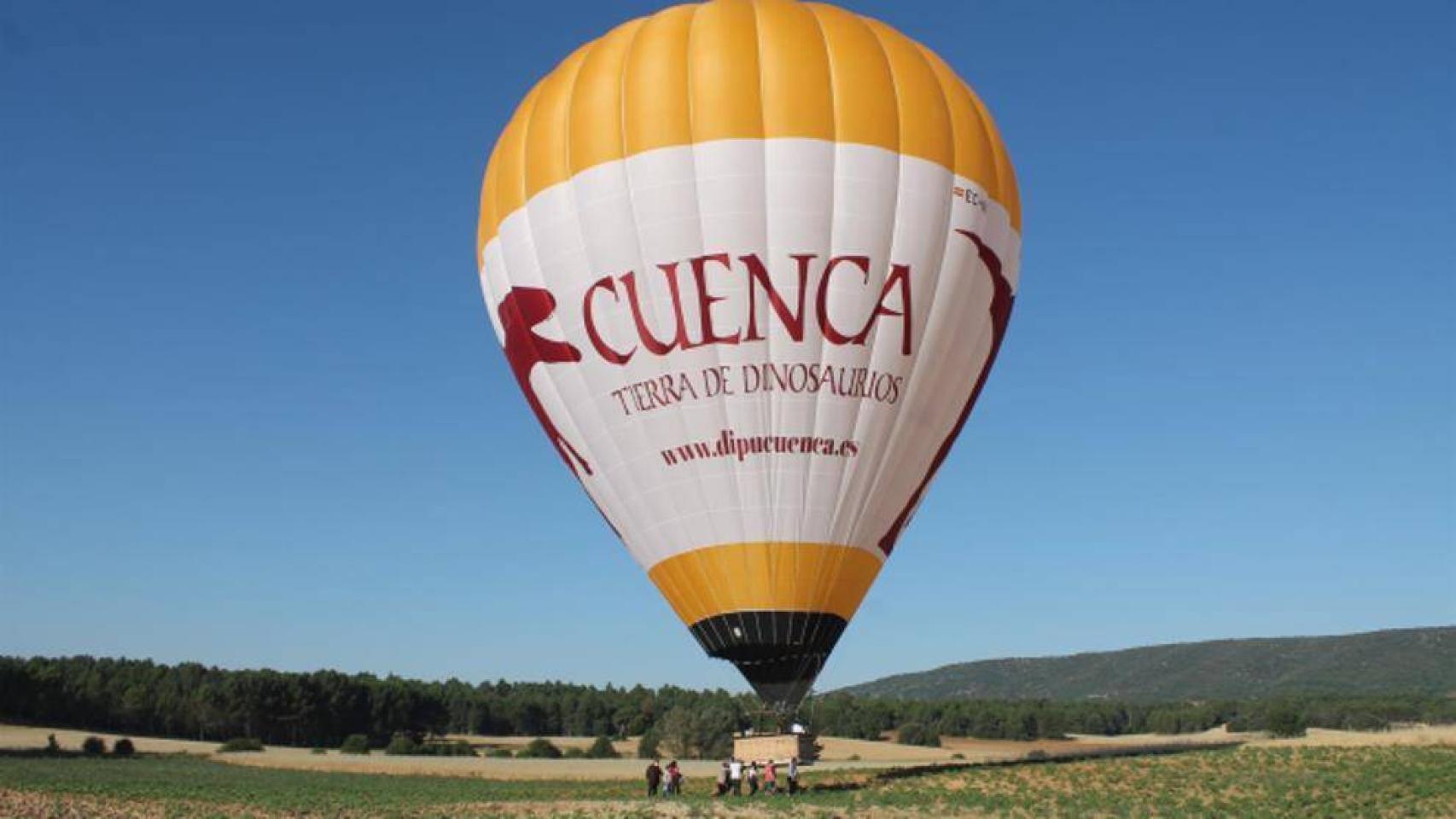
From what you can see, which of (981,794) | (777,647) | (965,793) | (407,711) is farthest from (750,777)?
(407,711)

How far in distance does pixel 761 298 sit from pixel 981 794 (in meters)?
12.1

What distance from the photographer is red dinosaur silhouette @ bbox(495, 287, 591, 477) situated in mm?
28953

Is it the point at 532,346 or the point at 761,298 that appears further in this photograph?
the point at 532,346

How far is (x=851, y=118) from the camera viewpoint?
27.7 m

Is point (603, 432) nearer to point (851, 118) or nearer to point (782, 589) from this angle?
point (782, 589)

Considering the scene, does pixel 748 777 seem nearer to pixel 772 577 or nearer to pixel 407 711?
pixel 772 577

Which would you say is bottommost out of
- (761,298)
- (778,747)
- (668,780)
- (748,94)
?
(668,780)

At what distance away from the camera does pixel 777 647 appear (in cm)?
2688

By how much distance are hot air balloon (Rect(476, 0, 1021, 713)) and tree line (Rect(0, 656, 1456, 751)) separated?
62.4 metres

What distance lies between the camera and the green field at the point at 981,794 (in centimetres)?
2812

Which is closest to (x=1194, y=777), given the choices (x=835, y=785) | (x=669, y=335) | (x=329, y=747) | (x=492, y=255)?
(x=835, y=785)

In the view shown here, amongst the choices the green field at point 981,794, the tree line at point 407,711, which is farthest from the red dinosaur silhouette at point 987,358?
the tree line at point 407,711

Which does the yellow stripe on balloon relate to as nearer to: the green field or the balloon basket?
the balloon basket

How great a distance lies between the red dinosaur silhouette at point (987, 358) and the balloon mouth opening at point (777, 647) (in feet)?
8.10
